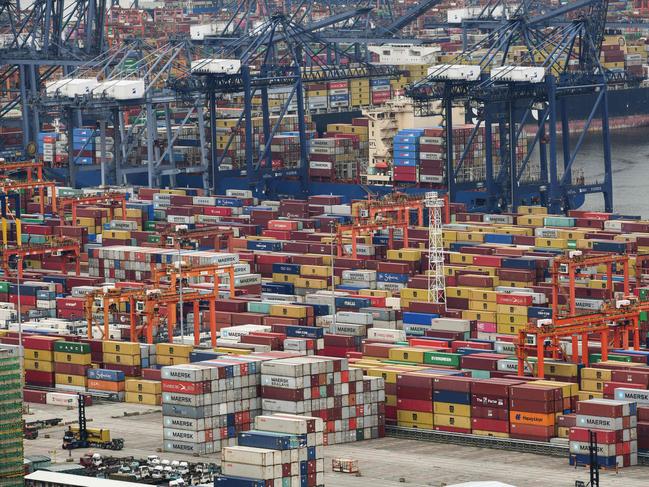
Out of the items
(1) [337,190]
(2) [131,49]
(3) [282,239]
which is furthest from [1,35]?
(3) [282,239]

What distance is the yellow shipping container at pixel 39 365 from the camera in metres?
77.1

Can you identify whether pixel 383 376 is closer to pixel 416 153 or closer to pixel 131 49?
pixel 416 153

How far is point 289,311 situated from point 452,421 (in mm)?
14067

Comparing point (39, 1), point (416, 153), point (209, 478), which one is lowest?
point (209, 478)

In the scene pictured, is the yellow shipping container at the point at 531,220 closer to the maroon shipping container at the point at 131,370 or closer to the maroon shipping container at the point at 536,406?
the maroon shipping container at the point at 131,370

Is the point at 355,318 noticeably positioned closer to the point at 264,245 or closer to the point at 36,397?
the point at 36,397

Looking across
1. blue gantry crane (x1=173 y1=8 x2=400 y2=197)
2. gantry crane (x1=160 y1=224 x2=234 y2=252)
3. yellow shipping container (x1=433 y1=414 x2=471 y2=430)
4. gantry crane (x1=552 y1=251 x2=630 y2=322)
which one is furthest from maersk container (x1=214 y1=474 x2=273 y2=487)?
blue gantry crane (x1=173 y1=8 x2=400 y2=197)

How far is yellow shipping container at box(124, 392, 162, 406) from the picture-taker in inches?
2916

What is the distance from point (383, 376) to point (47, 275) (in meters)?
28.1

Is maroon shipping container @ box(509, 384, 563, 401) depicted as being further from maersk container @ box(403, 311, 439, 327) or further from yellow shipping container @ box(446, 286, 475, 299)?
yellow shipping container @ box(446, 286, 475, 299)

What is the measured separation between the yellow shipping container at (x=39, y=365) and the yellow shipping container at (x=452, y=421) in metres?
14.3

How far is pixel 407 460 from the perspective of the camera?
65625 mm

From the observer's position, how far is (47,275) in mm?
95375

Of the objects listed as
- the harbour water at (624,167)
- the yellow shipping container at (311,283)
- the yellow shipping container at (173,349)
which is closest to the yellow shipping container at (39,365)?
the yellow shipping container at (173,349)
